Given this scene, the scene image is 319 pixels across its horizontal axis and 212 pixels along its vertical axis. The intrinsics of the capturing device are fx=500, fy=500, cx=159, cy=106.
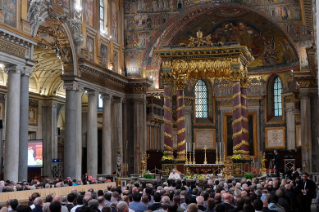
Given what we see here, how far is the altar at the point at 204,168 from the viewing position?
28.9 meters

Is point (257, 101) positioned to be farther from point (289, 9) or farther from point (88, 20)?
point (88, 20)

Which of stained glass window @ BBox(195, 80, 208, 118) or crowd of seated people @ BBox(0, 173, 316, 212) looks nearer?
crowd of seated people @ BBox(0, 173, 316, 212)

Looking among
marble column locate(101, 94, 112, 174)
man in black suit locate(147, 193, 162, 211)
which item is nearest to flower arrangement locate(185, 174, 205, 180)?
marble column locate(101, 94, 112, 174)

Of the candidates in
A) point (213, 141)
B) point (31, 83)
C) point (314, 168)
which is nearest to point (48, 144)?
point (31, 83)

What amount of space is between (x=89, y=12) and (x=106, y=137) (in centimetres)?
862

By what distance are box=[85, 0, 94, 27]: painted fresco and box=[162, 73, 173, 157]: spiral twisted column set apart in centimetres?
698

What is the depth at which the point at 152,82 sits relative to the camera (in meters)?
38.8

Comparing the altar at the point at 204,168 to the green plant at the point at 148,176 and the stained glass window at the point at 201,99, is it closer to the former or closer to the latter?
the green plant at the point at 148,176

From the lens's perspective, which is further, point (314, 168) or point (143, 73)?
point (143, 73)

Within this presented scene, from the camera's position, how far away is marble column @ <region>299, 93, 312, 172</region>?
35594 mm

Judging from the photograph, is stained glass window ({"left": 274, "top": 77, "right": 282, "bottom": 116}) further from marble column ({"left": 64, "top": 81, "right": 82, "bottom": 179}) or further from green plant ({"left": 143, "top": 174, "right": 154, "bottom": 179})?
marble column ({"left": 64, "top": 81, "right": 82, "bottom": 179})

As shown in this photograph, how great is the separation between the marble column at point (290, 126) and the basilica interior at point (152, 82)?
0.30 feet

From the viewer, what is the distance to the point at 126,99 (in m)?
38.5

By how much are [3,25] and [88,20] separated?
1089cm
